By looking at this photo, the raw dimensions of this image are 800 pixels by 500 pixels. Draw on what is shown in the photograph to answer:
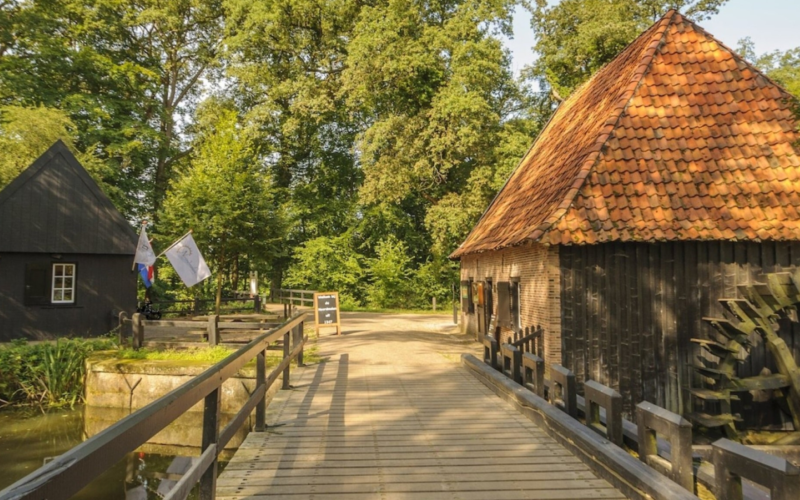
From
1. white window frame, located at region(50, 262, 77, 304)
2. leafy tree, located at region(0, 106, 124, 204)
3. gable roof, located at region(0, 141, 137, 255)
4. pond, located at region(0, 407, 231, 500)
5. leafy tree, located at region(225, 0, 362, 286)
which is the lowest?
pond, located at region(0, 407, 231, 500)

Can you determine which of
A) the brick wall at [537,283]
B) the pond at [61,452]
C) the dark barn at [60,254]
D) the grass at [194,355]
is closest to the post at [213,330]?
the grass at [194,355]

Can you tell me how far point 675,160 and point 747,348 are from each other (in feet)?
11.8

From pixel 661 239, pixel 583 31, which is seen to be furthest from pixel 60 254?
pixel 583 31

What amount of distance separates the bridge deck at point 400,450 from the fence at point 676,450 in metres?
0.44

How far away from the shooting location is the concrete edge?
400 cm

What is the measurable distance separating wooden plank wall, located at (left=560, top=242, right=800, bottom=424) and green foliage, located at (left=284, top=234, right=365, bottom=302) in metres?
27.0

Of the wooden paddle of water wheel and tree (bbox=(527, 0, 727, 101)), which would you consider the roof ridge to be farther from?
tree (bbox=(527, 0, 727, 101))

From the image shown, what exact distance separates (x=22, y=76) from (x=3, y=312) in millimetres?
14784

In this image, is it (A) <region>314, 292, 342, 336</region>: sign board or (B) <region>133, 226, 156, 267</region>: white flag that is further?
(B) <region>133, 226, 156, 267</region>: white flag

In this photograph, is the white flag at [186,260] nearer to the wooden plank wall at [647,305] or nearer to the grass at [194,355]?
the grass at [194,355]

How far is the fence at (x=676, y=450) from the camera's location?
3.09 m

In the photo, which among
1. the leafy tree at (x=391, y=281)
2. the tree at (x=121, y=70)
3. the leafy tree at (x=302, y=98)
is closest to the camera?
the tree at (x=121, y=70)

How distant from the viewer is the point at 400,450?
5801 millimetres

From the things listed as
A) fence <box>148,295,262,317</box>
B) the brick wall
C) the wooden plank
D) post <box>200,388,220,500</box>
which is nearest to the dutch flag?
fence <box>148,295,262,317</box>
